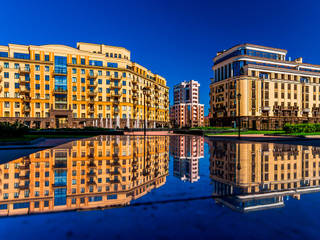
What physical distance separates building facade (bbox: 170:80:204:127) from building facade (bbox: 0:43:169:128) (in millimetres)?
71548

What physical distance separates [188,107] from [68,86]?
8908 centimetres

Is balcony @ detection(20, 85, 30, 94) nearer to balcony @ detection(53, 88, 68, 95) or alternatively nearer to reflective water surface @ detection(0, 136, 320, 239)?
balcony @ detection(53, 88, 68, 95)

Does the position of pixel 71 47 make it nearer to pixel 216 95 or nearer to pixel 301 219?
pixel 216 95

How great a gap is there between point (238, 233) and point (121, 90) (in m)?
55.8

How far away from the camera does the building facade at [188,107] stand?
12603cm

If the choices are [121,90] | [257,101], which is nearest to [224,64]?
[257,101]

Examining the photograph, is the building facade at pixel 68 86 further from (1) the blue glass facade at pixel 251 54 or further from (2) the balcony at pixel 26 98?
(1) the blue glass facade at pixel 251 54

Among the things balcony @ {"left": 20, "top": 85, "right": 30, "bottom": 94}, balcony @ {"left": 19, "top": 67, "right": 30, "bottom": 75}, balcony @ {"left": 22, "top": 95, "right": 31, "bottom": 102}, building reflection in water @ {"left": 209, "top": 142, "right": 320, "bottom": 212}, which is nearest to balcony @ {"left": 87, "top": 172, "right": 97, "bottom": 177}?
building reflection in water @ {"left": 209, "top": 142, "right": 320, "bottom": 212}

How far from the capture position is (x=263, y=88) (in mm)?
53094

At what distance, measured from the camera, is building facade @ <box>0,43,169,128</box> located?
159 ft

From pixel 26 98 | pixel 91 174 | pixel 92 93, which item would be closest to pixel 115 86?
pixel 92 93

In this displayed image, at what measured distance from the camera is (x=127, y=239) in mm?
2750

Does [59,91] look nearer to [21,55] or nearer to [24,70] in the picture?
[24,70]

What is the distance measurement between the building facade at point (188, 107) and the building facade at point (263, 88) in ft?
214
